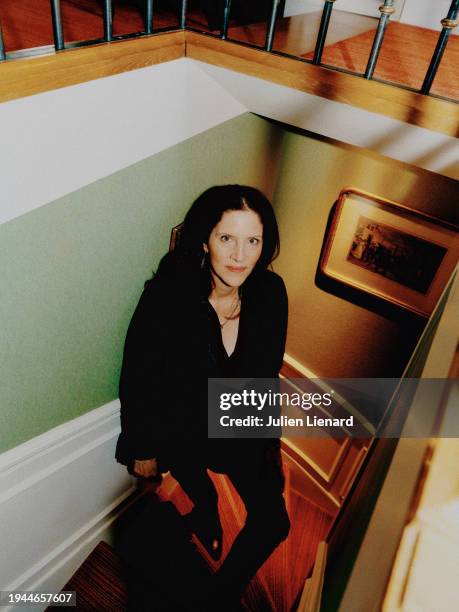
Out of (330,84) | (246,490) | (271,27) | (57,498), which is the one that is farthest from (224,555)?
(271,27)

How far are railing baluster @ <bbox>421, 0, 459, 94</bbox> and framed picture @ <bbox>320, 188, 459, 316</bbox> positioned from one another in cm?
97

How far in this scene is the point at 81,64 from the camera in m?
1.20

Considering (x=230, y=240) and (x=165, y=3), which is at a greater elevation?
(x=165, y=3)

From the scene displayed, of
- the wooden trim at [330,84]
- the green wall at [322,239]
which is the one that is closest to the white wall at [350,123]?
the wooden trim at [330,84]

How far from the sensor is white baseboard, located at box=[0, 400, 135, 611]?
1883 mm

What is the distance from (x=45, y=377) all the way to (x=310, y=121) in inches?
60.6

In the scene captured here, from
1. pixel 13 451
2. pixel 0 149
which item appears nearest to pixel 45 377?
pixel 13 451

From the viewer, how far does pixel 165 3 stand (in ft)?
6.11

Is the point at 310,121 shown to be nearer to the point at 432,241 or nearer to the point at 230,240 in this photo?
the point at 230,240

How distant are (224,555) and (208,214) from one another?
2317 mm

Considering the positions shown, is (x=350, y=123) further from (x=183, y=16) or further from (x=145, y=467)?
(x=145, y=467)

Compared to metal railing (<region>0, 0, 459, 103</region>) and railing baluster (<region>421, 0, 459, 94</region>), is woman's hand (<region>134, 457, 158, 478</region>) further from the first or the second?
railing baluster (<region>421, 0, 459, 94</region>)

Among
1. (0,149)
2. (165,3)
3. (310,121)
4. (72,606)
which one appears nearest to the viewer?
(0,149)

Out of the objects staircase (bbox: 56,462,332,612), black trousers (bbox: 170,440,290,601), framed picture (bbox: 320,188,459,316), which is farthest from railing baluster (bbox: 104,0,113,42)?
staircase (bbox: 56,462,332,612)
